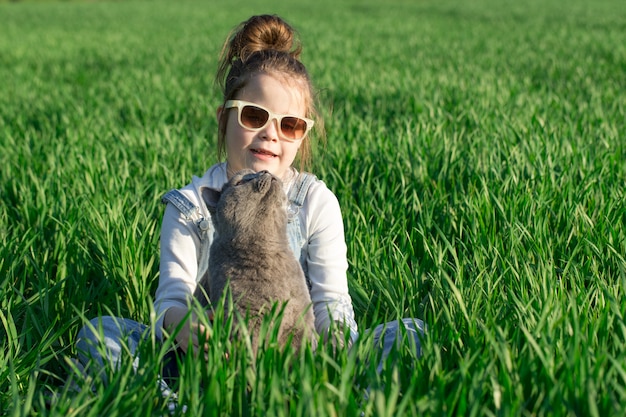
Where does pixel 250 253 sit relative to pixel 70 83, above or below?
above

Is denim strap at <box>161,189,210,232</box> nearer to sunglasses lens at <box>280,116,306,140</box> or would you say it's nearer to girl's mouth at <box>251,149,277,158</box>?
girl's mouth at <box>251,149,277,158</box>

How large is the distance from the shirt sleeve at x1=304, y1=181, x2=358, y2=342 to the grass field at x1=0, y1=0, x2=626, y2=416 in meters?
0.12

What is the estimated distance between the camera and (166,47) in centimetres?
1255

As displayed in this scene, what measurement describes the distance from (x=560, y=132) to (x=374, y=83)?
2918 mm

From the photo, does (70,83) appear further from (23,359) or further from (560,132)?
(23,359)

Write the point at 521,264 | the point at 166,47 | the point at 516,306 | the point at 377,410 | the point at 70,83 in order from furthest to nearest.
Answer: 1. the point at 166,47
2. the point at 70,83
3. the point at 521,264
4. the point at 516,306
5. the point at 377,410

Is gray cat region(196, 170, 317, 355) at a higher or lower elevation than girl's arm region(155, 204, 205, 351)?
higher

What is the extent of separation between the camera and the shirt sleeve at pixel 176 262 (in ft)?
6.46

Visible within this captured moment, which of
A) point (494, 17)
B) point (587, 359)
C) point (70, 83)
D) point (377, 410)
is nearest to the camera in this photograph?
point (377, 410)

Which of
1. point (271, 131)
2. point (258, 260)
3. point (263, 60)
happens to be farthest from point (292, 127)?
point (258, 260)

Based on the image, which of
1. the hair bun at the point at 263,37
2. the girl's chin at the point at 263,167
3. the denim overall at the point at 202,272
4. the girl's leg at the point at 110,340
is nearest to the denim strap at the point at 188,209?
the denim overall at the point at 202,272

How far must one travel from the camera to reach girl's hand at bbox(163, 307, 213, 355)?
5.20 ft

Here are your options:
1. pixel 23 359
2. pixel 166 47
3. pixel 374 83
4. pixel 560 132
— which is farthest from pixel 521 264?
pixel 166 47

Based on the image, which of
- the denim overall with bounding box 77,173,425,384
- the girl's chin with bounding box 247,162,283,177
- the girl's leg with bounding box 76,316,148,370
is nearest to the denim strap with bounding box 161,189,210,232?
the denim overall with bounding box 77,173,425,384
